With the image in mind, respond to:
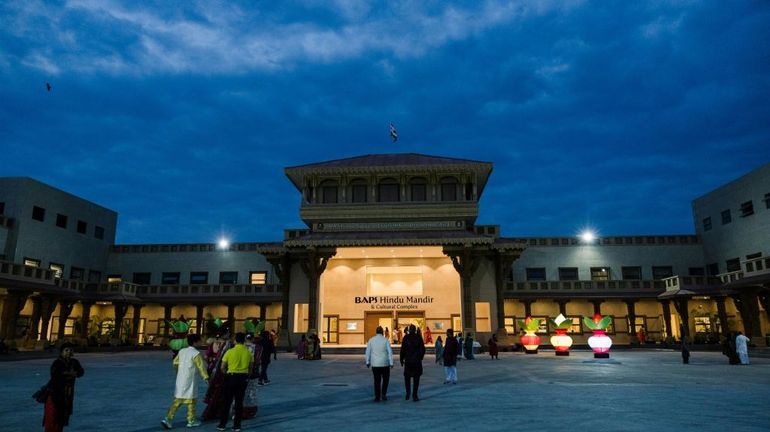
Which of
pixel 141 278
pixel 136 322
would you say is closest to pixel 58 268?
pixel 136 322

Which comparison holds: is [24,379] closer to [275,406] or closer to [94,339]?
[275,406]

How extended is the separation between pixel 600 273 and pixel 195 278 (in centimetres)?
3747

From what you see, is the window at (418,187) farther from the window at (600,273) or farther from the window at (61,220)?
the window at (61,220)

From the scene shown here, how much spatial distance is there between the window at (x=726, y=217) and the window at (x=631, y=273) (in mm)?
7588

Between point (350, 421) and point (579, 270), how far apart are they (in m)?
40.7

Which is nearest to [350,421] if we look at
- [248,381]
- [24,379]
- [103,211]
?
[248,381]

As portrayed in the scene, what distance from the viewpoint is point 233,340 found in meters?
8.95

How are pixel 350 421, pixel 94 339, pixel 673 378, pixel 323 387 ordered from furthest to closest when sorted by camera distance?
→ pixel 94 339 < pixel 673 378 < pixel 323 387 < pixel 350 421

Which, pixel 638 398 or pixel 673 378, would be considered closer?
pixel 638 398

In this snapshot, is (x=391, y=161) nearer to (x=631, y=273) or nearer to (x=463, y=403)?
(x=631, y=273)

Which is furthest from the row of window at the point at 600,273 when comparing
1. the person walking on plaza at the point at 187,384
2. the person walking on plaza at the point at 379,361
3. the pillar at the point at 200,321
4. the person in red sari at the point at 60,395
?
the person in red sari at the point at 60,395

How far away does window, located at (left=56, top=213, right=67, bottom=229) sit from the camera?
1614 inches

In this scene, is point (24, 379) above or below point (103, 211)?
below

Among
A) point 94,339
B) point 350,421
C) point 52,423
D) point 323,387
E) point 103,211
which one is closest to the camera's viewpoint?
point 52,423
